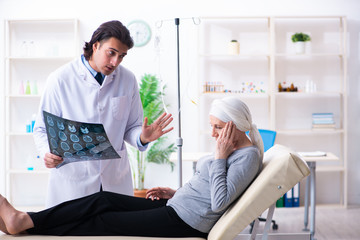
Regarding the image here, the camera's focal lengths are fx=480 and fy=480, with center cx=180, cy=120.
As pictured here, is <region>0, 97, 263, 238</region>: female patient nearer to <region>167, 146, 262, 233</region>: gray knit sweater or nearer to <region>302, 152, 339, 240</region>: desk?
<region>167, 146, 262, 233</region>: gray knit sweater

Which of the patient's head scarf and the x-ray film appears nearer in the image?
the x-ray film

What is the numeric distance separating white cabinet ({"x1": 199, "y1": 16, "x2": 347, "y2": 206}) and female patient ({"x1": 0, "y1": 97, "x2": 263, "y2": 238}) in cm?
284

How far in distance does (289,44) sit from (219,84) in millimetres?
851

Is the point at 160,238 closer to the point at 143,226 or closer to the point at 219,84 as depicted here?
the point at 143,226

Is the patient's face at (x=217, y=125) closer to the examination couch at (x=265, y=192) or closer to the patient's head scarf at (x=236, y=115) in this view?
the patient's head scarf at (x=236, y=115)

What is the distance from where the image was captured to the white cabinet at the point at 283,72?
16.4 ft

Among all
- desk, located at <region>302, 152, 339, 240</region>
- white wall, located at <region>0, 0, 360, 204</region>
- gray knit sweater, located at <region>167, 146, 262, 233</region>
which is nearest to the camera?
gray knit sweater, located at <region>167, 146, 262, 233</region>

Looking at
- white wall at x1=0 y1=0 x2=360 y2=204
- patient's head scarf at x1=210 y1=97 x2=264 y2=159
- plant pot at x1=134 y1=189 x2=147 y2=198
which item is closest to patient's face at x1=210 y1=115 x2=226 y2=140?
patient's head scarf at x1=210 y1=97 x2=264 y2=159

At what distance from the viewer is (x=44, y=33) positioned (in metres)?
5.03

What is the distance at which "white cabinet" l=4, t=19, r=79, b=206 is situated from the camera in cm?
502

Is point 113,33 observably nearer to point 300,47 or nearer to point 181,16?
point 181,16

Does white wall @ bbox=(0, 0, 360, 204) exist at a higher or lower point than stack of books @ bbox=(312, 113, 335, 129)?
higher

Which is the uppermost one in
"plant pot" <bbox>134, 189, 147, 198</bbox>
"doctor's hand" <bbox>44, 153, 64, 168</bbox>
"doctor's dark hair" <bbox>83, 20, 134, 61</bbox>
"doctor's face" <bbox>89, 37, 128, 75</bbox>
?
"doctor's dark hair" <bbox>83, 20, 134, 61</bbox>

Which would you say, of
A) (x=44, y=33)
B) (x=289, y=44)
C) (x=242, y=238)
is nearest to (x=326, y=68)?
(x=289, y=44)
